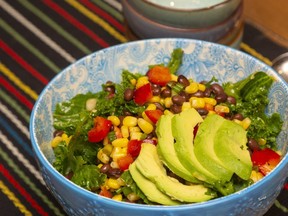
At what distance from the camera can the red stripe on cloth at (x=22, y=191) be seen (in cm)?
155

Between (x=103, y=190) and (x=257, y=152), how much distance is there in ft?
1.21

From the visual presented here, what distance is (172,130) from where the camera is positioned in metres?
1.29

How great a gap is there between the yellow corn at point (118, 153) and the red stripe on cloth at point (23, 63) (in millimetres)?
685

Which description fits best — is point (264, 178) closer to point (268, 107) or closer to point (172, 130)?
point (172, 130)

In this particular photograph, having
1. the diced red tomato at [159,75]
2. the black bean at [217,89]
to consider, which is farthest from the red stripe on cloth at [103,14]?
the black bean at [217,89]

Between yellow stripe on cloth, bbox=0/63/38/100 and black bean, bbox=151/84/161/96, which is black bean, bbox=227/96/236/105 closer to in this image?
black bean, bbox=151/84/161/96

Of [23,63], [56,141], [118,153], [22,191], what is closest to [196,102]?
[118,153]

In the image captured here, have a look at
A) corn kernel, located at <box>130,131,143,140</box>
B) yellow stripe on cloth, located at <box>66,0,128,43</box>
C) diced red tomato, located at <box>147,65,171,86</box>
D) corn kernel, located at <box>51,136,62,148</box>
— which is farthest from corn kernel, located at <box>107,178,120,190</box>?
yellow stripe on cloth, located at <box>66,0,128,43</box>

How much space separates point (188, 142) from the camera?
1252mm

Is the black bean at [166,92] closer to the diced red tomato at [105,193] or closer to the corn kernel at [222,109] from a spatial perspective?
the corn kernel at [222,109]

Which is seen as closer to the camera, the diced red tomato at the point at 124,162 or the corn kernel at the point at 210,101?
the diced red tomato at the point at 124,162

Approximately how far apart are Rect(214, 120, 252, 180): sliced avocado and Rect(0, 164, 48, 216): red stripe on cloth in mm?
553

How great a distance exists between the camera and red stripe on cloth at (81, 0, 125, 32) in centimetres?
216

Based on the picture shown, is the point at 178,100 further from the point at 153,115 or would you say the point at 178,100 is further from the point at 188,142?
the point at 188,142
